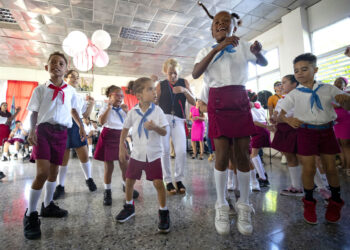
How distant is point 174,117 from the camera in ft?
7.45

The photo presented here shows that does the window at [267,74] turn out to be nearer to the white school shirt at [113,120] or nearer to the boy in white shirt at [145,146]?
the white school shirt at [113,120]

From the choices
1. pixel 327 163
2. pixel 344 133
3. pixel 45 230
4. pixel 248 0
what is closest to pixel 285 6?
pixel 248 0

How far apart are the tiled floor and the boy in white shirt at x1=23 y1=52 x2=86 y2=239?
0.12 meters

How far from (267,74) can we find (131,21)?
168 inches

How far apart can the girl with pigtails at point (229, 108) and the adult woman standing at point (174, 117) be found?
2.79 ft

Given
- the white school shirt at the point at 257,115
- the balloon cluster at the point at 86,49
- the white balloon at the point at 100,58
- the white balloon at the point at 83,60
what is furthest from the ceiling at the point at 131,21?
the white school shirt at the point at 257,115

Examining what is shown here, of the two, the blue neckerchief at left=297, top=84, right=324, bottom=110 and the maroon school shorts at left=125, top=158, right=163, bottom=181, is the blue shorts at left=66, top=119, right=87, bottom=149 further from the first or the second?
the blue neckerchief at left=297, top=84, right=324, bottom=110

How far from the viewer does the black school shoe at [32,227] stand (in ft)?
4.04

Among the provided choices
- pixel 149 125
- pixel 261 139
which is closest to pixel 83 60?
pixel 149 125

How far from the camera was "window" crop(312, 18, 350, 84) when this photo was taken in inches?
162

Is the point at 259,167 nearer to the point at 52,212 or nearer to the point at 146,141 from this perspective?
the point at 146,141

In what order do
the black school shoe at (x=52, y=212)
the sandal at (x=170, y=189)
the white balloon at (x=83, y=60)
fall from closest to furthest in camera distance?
the black school shoe at (x=52, y=212) < the sandal at (x=170, y=189) < the white balloon at (x=83, y=60)

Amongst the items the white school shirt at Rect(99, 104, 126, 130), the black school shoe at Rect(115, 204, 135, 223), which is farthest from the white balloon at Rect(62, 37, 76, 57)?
the black school shoe at Rect(115, 204, 135, 223)

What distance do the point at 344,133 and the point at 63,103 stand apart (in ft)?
12.1
